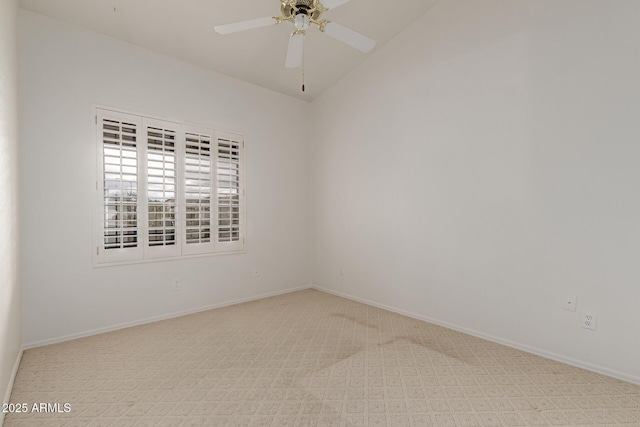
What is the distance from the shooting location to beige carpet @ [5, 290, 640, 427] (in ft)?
6.18

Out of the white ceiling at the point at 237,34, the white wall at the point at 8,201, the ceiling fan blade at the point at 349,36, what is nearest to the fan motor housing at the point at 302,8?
the ceiling fan blade at the point at 349,36

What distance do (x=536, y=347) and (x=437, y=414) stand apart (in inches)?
53.8

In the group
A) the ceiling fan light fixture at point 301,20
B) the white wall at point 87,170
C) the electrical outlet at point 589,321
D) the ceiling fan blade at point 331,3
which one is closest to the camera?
the ceiling fan blade at point 331,3

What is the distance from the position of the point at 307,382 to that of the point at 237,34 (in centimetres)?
320

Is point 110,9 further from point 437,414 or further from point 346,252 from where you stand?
point 437,414

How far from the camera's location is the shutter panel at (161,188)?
3.42 m

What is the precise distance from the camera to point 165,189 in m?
3.52

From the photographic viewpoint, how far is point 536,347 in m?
2.73

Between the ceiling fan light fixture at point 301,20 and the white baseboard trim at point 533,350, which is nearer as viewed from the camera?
the ceiling fan light fixture at point 301,20

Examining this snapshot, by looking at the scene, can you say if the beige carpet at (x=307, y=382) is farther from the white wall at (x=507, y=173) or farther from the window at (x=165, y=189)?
the window at (x=165, y=189)

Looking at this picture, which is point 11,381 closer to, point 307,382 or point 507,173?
point 307,382

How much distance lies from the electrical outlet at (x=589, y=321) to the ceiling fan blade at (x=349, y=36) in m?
2.55

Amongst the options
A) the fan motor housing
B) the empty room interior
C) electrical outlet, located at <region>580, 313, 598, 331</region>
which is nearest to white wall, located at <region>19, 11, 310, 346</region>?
the empty room interior

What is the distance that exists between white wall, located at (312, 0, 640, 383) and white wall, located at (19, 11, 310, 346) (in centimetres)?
152
